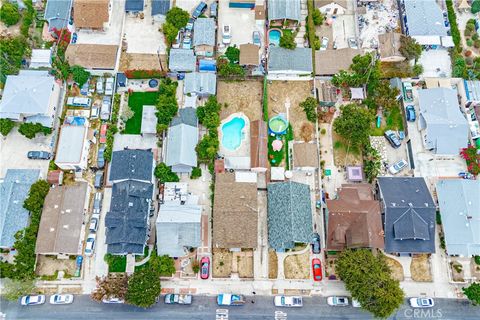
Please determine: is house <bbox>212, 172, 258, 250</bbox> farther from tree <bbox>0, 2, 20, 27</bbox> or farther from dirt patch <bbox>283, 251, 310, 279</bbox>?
tree <bbox>0, 2, 20, 27</bbox>

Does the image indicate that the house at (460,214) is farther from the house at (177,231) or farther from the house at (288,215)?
the house at (177,231)

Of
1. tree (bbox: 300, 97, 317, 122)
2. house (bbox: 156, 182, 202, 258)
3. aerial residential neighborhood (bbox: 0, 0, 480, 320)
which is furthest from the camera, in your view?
tree (bbox: 300, 97, 317, 122)

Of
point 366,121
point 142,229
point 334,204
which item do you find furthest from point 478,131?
point 142,229

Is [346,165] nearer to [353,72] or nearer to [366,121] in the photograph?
[366,121]

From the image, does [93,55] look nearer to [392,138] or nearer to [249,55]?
[249,55]

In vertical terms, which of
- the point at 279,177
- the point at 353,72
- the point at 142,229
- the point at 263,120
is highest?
the point at 353,72

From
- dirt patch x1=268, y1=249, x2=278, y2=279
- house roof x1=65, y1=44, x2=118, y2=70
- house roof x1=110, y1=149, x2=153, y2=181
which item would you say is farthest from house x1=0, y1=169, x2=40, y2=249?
dirt patch x1=268, y1=249, x2=278, y2=279

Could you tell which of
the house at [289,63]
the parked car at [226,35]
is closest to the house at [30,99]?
the parked car at [226,35]
